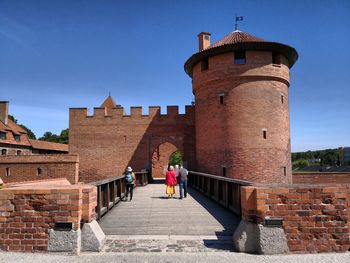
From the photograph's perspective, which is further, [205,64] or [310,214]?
[205,64]

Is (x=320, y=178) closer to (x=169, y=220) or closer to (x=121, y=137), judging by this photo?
(x=121, y=137)

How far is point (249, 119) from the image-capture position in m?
16.0

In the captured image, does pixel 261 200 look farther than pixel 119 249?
No

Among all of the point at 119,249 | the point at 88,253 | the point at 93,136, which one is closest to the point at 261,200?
the point at 119,249

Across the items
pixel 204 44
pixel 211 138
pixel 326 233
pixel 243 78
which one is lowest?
pixel 326 233

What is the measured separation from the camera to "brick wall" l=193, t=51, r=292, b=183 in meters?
15.9

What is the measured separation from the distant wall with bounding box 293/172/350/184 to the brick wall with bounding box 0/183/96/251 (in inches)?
733

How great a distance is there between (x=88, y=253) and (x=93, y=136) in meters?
18.6

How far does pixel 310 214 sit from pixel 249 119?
12058 mm

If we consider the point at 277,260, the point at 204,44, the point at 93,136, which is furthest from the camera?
the point at 93,136

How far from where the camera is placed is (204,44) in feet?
67.0

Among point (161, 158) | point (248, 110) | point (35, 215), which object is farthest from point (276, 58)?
point (161, 158)

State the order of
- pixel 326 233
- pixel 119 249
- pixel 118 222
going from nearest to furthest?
pixel 326 233, pixel 119 249, pixel 118 222

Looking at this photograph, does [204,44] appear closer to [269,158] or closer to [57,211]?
[269,158]
